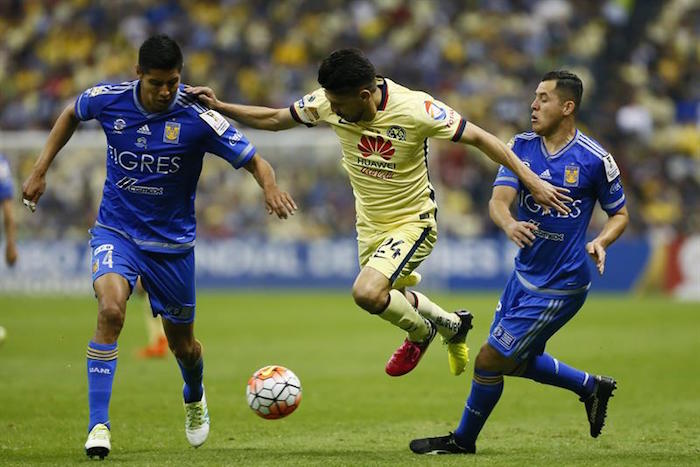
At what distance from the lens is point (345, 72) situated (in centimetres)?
813

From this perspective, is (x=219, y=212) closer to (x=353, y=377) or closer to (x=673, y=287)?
(x=673, y=287)

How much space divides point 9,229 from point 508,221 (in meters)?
7.11

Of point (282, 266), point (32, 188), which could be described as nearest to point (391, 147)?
point (32, 188)

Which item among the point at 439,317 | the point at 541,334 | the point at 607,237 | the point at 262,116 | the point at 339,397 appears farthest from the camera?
the point at 339,397

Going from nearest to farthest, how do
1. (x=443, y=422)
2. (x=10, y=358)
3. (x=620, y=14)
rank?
(x=443, y=422) → (x=10, y=358) → (x=620, y=14)

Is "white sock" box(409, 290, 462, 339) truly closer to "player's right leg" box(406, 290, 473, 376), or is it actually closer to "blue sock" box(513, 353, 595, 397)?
"player's right leg" box(406, 290, 473, 376)

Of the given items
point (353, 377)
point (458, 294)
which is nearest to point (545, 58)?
point (458, 294)

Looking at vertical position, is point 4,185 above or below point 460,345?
above

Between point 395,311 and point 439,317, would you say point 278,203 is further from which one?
point 439,317

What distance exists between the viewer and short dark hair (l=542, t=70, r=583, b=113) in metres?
8.26

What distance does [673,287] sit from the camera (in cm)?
2556

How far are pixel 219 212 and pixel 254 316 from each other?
18.2 ft

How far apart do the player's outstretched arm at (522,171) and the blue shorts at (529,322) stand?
66cm

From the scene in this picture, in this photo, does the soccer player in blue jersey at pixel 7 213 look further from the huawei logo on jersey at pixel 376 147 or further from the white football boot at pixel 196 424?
the huawei logo on jersey at pixel 376 147
